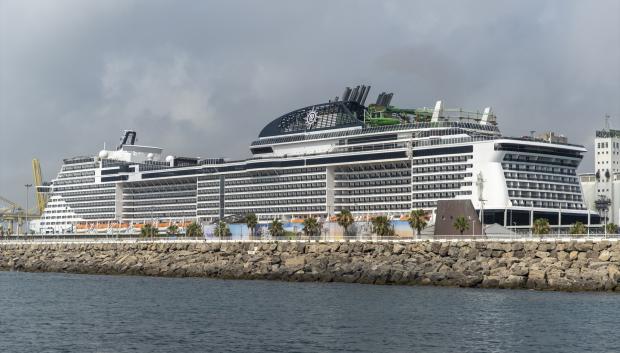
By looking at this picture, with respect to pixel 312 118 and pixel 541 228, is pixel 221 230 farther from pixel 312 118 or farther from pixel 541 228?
pixel 541 228

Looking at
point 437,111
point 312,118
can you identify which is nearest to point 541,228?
point 437,111

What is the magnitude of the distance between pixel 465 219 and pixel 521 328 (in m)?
44.9

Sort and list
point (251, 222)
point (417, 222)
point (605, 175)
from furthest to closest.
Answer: point (605, 175) → point (251, 222) → point (417, 222)

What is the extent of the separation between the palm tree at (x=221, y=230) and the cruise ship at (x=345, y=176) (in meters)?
10.1

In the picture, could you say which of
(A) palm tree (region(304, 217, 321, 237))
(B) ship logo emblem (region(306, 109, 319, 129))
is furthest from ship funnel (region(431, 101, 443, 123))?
(A) palm tree (region(304, 217, 321, 237))

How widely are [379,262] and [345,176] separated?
52.4m

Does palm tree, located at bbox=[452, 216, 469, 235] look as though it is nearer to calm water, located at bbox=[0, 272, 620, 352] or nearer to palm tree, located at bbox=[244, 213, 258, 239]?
calm water, located at bbox=[0, 272, 620, 352]

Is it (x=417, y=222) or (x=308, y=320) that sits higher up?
(x=417, y=222)

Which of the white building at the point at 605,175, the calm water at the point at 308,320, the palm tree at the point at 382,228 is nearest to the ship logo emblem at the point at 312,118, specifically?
the palm tree at the point at 382,228

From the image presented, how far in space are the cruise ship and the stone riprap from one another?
2116 centimetres

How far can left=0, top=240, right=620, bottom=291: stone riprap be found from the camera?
8181cm

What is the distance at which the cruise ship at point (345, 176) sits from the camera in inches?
5007

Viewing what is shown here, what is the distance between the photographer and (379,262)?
311 ft

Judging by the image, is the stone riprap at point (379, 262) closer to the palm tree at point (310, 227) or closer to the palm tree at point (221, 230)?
the palm tree at point (310, 227)
